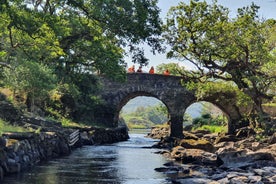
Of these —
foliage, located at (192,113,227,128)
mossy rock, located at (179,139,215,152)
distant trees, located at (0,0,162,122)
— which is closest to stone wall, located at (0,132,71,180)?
distant trees, located at (0,0,162,122)

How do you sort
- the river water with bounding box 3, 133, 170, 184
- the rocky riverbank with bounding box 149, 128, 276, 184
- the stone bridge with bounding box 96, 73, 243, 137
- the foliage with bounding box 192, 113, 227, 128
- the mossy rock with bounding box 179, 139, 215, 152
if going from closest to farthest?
the river water with bounding box 3, 133, 170, 184, the rocky riverbank with bounding box 149, 128, 276, 184, the mossy rock with bounding box 179, 139, 215, 152, the stone bridge with bounding box 96, 73, 243, 137, the foliage with bounding box 192, 113, 227, 128

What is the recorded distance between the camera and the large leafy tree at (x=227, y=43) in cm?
2602

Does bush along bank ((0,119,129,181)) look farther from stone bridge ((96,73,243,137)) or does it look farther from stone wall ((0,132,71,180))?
stone bridge ((96,73,243,137))

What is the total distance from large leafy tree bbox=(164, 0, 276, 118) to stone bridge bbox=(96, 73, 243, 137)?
1375 centimetres

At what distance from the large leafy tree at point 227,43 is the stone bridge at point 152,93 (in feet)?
45.1

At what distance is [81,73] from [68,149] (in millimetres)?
11396

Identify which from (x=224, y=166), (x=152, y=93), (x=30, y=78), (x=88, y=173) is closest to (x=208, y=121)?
(x=152, y=93)

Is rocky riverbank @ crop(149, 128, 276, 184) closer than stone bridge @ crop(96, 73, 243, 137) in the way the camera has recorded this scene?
Yes

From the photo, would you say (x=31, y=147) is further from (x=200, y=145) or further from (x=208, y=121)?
(x=208, y=121)

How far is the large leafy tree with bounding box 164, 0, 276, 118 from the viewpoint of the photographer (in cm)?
2602

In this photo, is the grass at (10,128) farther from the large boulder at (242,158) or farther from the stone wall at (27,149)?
the large boulder at (242,158)

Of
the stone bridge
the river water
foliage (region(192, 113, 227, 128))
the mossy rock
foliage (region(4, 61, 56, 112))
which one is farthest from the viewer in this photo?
foliage (region(192, 113, 227, 128))

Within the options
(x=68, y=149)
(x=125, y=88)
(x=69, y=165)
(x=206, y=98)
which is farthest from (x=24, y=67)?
(x=206, y=98)


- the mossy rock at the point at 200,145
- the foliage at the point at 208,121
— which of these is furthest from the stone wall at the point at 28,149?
the foliage at the point at 208,121
